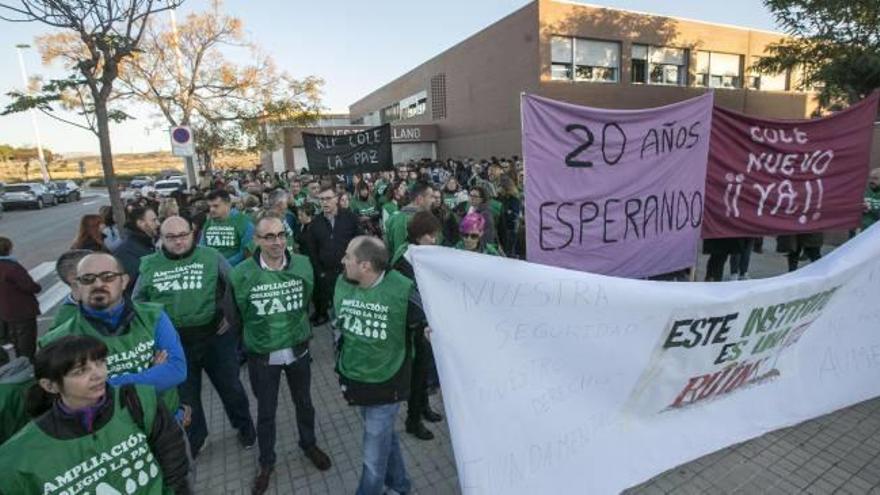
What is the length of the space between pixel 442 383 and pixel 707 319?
1787mm

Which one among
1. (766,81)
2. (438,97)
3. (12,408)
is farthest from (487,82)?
(12,408)

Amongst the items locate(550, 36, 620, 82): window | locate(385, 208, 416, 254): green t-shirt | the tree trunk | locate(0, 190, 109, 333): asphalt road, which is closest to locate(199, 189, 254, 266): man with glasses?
locate(385, 208, 416, 254): green t-shirt

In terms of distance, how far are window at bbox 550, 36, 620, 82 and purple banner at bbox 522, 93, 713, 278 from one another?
17.6 metres

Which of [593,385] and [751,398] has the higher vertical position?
[593,385]

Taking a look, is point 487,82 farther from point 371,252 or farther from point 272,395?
point 371,252

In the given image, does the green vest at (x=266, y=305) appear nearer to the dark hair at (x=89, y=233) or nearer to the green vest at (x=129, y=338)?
the green vest at (x=129, y=338)

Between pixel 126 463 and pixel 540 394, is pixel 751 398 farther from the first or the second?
pixel 126 463

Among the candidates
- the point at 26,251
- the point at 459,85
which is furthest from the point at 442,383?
the point at 459,85

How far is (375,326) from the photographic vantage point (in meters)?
2.76

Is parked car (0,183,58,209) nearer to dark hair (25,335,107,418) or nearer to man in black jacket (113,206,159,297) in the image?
man in black jacket (113,206,159,297)

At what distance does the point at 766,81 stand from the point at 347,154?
88.1 ft

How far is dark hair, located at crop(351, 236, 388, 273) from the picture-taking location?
8.86 ft

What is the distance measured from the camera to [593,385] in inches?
112

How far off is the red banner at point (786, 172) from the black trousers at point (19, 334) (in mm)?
7161
